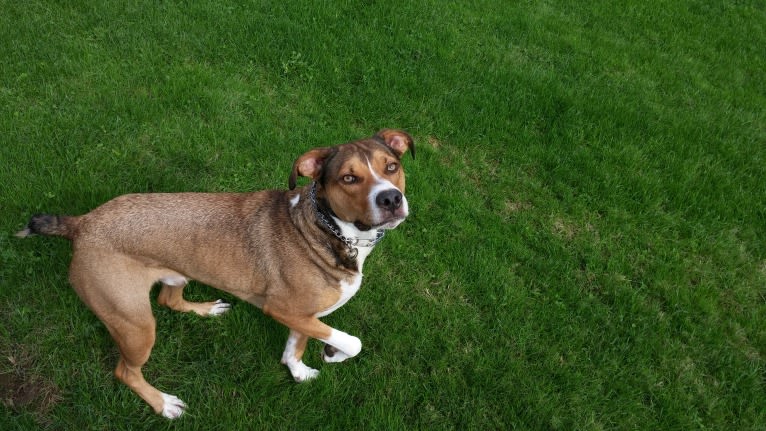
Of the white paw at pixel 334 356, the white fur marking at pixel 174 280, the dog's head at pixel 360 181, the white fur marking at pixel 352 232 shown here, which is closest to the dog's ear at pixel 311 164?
the dog's head at pixel 360 181

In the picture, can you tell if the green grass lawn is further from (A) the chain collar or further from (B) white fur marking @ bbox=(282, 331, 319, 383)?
(A) the chain collar

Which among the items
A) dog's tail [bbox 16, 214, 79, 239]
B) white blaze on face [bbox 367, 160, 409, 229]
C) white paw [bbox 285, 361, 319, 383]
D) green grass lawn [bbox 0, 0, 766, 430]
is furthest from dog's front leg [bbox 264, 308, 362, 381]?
dog's tail [bbox 16, 214, 79, 239]

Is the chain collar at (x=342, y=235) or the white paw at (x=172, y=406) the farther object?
the white paw at (x=172, y=406)

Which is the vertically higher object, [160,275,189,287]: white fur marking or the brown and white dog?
the brown and white dog

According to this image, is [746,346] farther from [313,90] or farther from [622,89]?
[313,90]

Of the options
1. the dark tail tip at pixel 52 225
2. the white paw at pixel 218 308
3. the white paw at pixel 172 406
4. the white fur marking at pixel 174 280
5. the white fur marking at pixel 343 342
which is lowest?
the white paw at pixel 172 406

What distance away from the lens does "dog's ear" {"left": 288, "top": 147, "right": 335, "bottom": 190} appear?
3570mm

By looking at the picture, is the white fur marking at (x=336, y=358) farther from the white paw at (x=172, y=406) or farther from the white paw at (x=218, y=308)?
the white paw at (x=172, y=406)

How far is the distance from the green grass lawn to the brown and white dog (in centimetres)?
59

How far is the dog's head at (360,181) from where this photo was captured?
11.2 ft

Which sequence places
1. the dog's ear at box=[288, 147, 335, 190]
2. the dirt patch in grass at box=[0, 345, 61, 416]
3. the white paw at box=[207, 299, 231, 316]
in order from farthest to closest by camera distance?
the white paw at box=[207, 299, 231, 316] < the dirt patch in grass at box=[0, 345, 61, 416] < the dog's ear at box=[288, 147, 335, 190]

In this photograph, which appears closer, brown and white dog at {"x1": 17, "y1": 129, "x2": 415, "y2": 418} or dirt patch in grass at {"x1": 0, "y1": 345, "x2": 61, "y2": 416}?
brown and white dog at {"x1": 17, "y1": 129, "x2": 415, "y2": 418}

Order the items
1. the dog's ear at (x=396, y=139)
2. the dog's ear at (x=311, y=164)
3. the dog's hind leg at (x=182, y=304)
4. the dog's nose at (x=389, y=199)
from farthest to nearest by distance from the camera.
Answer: the dog's hind leg at (x=182, y=304)
the dog's ear at (x=396, y=139)
the dog's ear at (x=311, y=164)
the dog's nose at (x=389, y=199)

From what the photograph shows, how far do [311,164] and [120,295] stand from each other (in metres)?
1.64
